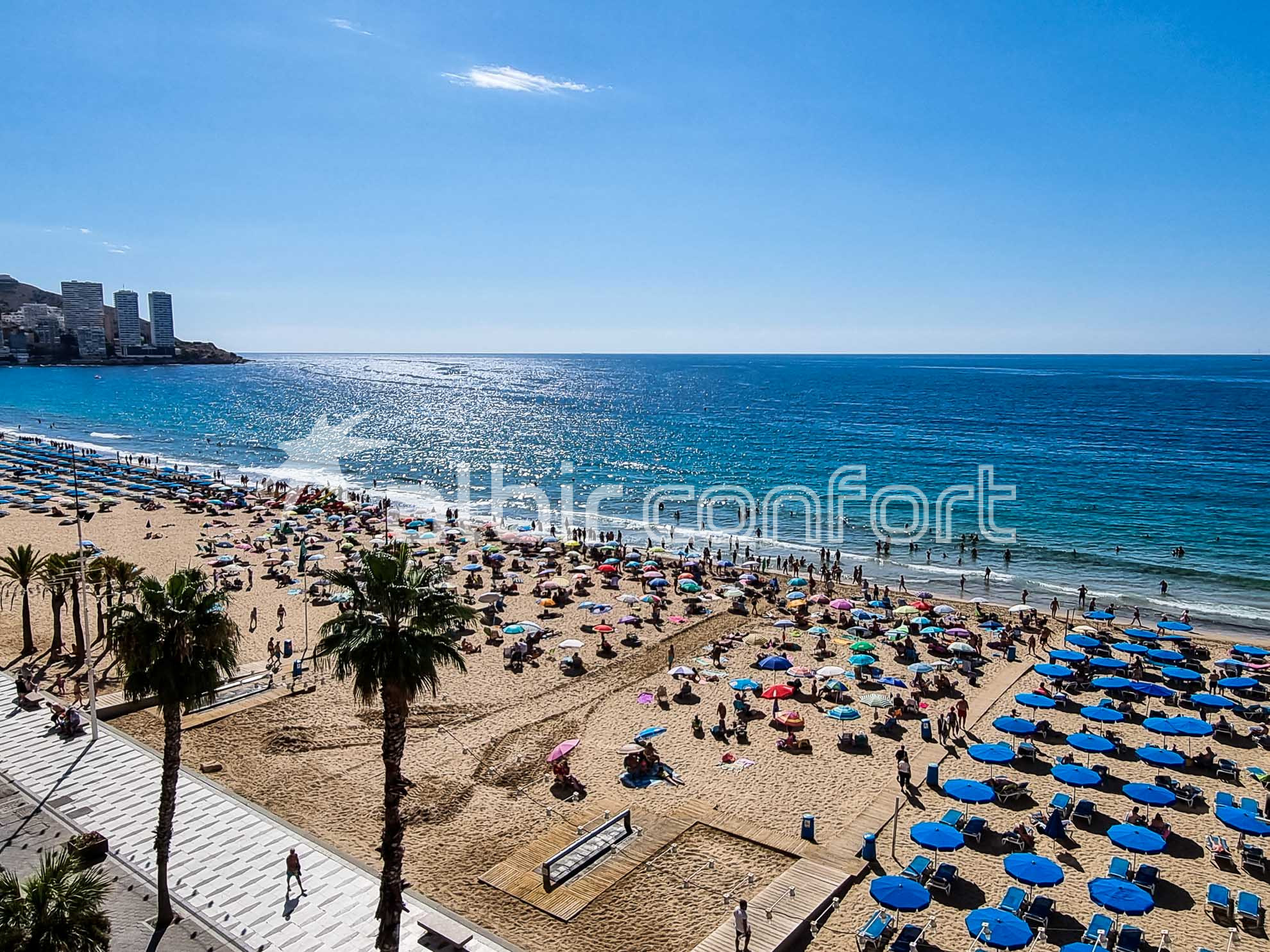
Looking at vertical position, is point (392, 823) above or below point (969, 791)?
above

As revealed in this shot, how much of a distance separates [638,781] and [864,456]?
7151 centimetres

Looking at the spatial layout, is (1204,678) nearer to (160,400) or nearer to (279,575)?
(279,575)

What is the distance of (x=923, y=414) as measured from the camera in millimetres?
129875

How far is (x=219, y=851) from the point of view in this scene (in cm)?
1714

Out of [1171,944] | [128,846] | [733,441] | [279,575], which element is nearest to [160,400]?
[733,441]

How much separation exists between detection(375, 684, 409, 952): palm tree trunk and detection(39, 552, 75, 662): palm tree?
65.0ft

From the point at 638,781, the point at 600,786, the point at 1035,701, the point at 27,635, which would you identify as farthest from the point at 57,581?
the point at 1035,701

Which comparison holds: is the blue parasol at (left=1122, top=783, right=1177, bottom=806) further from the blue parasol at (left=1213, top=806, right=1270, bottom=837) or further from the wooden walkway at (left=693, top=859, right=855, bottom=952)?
the wooden walkway at (left=693, top=859, right=855, bottom=952)

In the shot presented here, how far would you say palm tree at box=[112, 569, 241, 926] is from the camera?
44.0ft

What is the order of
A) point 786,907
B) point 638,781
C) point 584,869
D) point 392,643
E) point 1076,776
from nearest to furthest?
point 392,643 → point 786,907 → point 584,869 → point 1076,776 → point 638,781

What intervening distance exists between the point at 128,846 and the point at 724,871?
1289 centimetres

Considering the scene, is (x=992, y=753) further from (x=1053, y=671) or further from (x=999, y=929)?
(x=1053, y=671)

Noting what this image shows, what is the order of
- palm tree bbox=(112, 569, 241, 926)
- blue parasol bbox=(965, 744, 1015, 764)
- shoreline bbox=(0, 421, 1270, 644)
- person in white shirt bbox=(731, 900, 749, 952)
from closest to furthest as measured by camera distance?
1. palm tree bbox=(112, 569, 241, 926)
2. person in white shirt bbox=(731, 900, 749, 952)
3. blue parasol bbox=(965, 744, 1015, 764)
4. shoreline bbox=(0, 421, 1270, 644)

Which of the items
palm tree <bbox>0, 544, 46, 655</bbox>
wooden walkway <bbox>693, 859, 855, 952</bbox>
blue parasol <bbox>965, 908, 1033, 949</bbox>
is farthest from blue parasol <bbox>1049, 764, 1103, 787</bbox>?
palm tree <bbox>0, 544, 46, 655</bbox>
